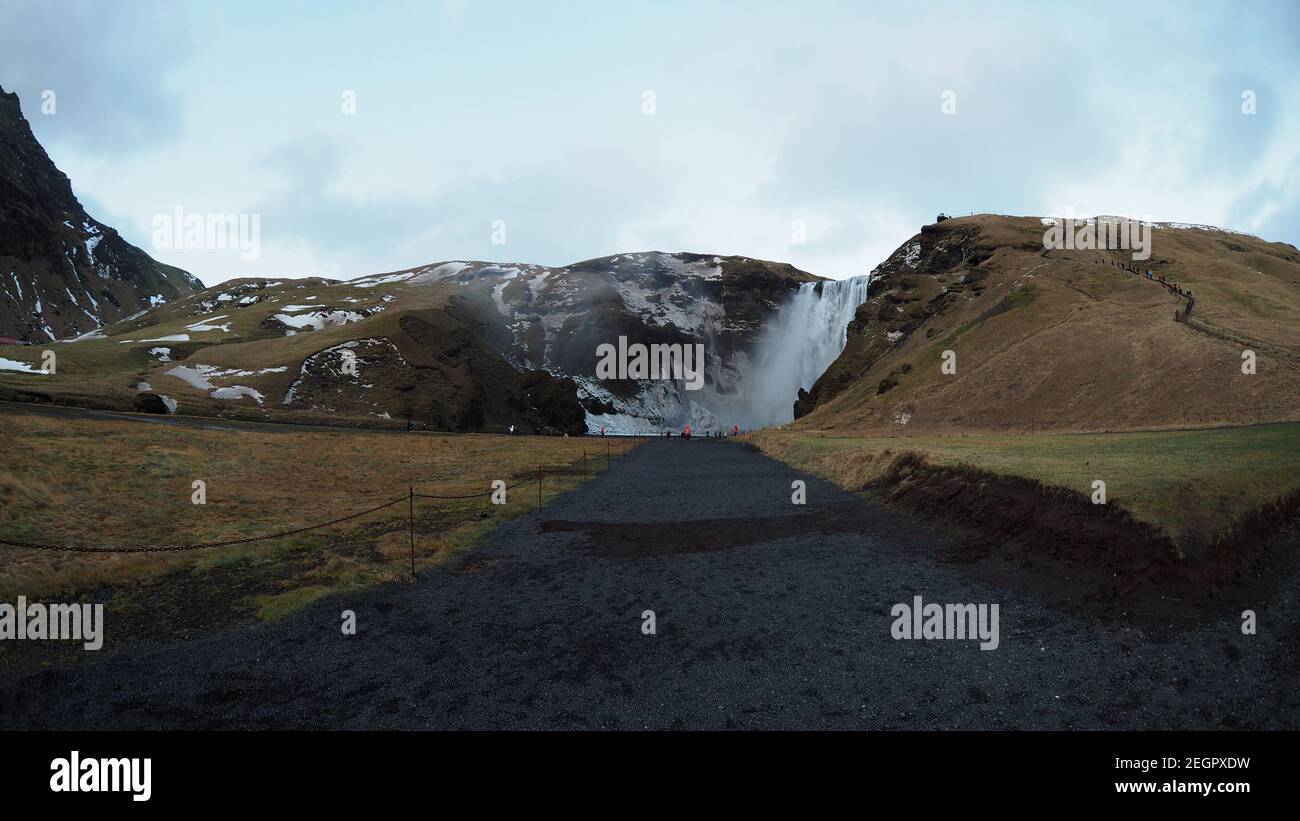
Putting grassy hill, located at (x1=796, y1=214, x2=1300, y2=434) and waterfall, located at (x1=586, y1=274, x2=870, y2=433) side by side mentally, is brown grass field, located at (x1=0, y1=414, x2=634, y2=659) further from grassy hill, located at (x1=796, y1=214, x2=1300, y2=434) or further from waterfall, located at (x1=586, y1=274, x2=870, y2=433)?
waterfall, located at (x1=586, y1=274, x2=870, y2=433)

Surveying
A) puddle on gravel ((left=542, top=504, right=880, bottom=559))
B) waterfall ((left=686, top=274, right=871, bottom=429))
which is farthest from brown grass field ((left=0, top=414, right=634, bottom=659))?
waterfall ((left=686, top=274, right=871, bottom=429))

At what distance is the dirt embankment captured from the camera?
1016 cm

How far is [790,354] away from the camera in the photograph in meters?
146

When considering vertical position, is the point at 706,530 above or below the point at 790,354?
below

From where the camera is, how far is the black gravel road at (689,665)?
7238 mm

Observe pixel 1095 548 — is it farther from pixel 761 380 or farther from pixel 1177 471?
pixel 761 380

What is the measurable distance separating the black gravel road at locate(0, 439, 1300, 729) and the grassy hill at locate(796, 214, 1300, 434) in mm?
33188

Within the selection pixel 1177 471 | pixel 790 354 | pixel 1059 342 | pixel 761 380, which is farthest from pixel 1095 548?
pixel 761 380

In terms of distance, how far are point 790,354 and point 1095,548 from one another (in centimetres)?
13733

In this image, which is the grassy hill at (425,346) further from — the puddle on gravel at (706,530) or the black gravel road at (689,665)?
the black gravel road at (689,665)
